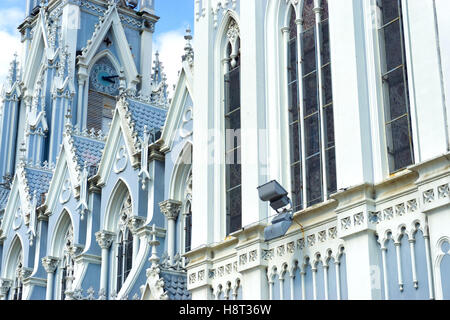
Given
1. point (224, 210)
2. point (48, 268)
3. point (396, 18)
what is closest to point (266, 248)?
point (224, 210)

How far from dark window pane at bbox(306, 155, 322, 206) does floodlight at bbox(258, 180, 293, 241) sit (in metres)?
0.62

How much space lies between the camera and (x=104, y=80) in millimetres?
43062

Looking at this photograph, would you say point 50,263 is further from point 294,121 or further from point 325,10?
point 325,10

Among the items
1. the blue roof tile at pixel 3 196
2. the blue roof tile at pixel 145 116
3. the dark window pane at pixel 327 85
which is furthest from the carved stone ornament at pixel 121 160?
the blue roof tile at pixel 3 196

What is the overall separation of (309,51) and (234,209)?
394 centimetres

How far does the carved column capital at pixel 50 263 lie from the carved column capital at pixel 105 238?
343 cm

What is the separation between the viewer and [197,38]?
23562 millimetres

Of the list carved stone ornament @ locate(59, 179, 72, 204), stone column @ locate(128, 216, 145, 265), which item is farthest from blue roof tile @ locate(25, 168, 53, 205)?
stone column @ locate(128, 216, 145, 265)

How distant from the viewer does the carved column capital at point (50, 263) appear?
31672 millimetres

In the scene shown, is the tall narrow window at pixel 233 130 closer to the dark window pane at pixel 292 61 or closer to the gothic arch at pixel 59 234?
the dark window pane at pixel 292 61

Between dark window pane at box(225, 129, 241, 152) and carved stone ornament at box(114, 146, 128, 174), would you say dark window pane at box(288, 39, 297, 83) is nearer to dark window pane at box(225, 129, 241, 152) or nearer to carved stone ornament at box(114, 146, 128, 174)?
dark window pane at box(225, 129, 241, 152)

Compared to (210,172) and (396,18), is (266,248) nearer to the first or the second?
(210,172)
